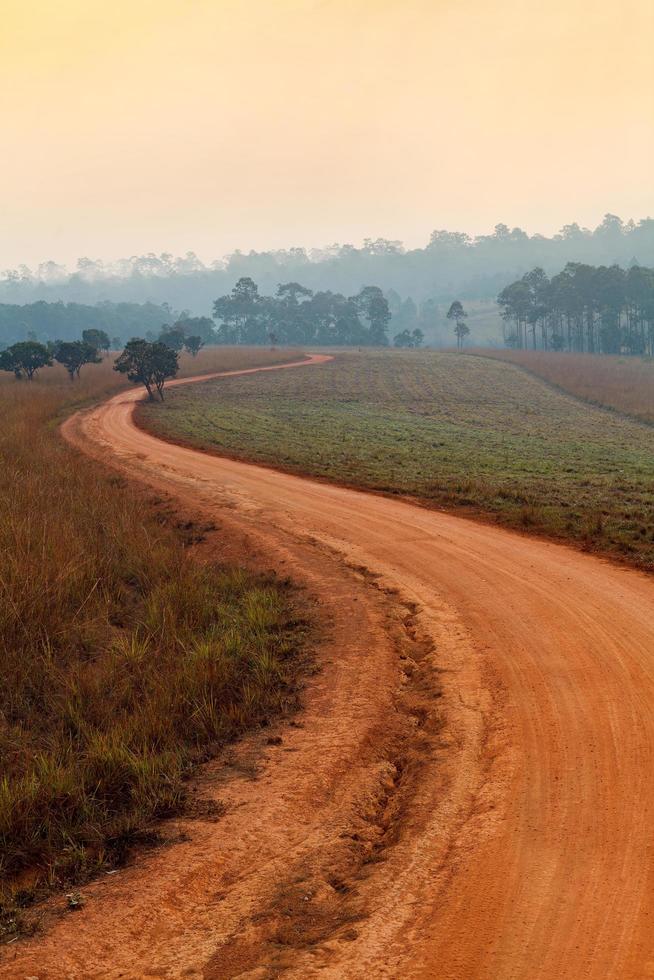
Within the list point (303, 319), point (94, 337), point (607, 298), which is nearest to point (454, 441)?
point (94, 337)

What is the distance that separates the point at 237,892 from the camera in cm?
517

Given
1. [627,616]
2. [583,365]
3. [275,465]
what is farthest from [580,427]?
[583,365]

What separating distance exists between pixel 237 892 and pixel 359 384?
63980 millimetres

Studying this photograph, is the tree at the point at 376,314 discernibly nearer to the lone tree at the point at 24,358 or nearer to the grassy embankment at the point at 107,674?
the lone tree at the point at 24,358

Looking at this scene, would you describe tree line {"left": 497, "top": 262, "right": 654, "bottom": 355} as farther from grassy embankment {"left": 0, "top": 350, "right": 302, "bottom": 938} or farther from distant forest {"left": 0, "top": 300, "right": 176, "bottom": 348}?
grassy embankment {"left": 0, "top": 350, "right": 302, "bottom": 938}

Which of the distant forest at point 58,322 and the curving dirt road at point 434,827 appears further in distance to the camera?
the distant forest at point 58,322

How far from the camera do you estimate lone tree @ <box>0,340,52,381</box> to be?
6341 centimetres

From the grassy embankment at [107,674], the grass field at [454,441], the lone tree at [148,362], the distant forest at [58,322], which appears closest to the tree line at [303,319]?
the distant forest at [58,322]

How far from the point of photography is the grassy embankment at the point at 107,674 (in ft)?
19.8

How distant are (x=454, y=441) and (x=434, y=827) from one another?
29.2 m

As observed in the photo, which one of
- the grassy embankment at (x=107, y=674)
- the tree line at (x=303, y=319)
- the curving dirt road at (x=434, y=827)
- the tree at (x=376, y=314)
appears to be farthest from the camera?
the tree at (x=376, y=314)

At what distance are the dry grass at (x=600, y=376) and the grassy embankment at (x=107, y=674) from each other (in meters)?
42.6

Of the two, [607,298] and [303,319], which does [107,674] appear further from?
[303,319]

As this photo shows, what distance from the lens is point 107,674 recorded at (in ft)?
29.2
